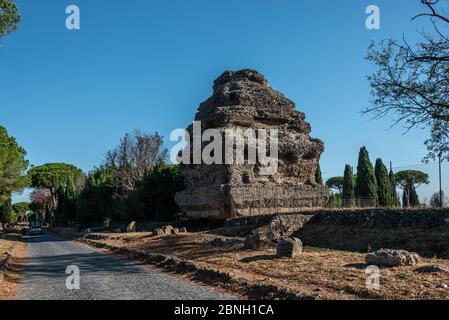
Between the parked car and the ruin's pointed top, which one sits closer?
the ruin's pointed top

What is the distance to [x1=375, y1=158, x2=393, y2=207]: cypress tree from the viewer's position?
35.6 meters

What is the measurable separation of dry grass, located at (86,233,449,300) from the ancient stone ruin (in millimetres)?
8862

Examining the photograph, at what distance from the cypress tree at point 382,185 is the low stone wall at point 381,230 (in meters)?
17.9

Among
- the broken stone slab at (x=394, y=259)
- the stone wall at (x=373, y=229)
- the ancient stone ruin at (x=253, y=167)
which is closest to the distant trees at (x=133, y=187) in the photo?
the ancient stone ruin at (x=253, y=167)

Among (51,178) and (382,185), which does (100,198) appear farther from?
(51,178)

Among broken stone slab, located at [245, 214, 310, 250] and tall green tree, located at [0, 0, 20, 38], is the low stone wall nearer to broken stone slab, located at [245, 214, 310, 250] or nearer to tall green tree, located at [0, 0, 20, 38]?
broken stone slab, located at [245, 214, 310, 250]

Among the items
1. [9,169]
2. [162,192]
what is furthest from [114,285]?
[9,169]

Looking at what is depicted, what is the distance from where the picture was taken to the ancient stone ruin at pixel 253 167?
2645 cm

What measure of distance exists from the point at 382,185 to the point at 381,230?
21.6 m

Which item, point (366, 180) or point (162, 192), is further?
point (162, 192)

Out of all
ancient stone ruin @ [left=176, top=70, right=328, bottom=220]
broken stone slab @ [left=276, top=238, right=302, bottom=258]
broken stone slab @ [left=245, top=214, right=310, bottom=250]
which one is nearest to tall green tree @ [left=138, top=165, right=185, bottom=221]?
ancient stone ruin @ [left=176, top=70, right=328, bottom=220]

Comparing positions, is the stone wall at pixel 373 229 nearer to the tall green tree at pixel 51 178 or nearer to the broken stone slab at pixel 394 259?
the broken stone slab at pixel 394 259

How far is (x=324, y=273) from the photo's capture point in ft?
34.7

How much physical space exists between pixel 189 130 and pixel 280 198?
8.16 metres
